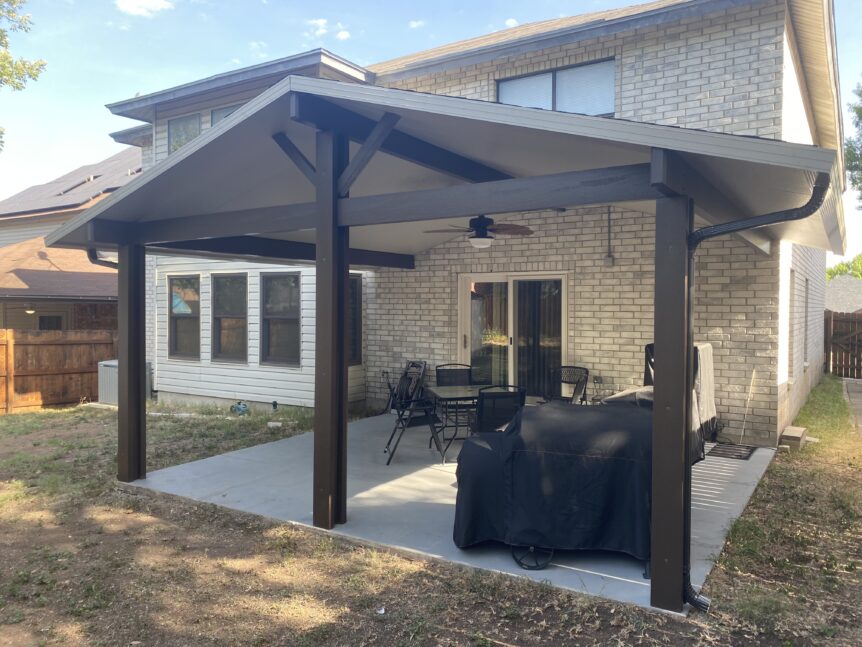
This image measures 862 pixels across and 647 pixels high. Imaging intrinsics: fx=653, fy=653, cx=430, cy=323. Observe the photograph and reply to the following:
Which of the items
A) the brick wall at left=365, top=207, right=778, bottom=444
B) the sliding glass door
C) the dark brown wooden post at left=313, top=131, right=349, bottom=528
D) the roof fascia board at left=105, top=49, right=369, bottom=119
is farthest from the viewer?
the roof fascia board at left=105, top=49, right=369, bottom=119

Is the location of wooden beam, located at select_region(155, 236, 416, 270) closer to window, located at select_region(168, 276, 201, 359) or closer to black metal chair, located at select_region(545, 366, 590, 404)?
black metal chair, located at select_region(545, 366, 590, 404)

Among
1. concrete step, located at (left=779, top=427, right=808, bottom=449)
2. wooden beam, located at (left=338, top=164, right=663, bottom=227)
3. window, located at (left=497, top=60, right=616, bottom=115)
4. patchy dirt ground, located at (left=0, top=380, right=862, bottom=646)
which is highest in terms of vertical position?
window, located at (left=497, top=60, right=616, bottom=115)

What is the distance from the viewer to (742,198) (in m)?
4.50

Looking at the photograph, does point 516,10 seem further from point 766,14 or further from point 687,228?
point 687,228

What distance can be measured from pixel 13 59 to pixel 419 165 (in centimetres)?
1495

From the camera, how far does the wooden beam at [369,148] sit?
434 centimetres

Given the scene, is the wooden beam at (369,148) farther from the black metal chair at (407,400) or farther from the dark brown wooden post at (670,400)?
the black metal chair at (407,400)

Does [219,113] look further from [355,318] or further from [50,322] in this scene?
[50,322]

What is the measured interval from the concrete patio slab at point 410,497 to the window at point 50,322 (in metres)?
11.6

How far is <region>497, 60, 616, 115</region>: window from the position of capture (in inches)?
320

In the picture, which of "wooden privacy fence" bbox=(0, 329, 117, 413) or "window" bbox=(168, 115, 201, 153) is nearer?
"window" bbox=(168, 115, 201, 153)

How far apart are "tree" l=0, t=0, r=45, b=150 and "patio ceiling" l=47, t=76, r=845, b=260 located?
40.6 ft

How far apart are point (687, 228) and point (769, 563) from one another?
2313mm

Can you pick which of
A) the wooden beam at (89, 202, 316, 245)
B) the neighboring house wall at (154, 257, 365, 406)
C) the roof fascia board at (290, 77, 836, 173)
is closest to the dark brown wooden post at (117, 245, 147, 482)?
the wooden beam at (89, 202, 316, 245)
